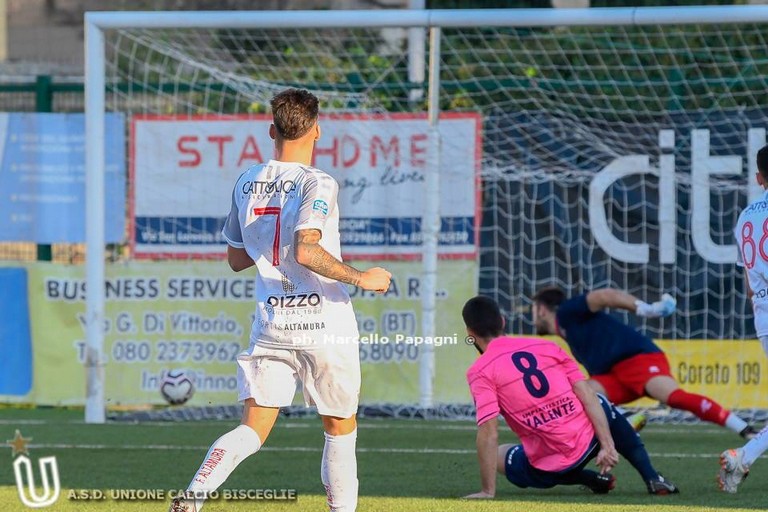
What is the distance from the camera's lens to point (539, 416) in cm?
710

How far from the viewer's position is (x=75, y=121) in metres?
12.7

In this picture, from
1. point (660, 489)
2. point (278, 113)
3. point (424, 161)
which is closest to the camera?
point (278, 113)

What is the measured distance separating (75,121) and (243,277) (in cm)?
206

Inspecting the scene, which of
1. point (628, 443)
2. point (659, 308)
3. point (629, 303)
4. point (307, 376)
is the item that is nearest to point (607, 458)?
point (628, 443)

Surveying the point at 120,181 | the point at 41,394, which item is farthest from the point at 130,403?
the point at 120,181

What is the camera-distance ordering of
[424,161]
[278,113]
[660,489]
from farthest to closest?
[424,161] < [660,489] < [278,113]

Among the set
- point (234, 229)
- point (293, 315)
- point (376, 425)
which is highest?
point (234, 229)

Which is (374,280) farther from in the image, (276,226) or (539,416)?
(539,416)

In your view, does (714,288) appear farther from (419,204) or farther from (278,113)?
(278,113)

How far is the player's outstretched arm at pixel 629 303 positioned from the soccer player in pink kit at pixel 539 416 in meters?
1.83

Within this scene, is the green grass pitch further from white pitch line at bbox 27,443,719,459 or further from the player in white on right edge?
the player in white on right edge

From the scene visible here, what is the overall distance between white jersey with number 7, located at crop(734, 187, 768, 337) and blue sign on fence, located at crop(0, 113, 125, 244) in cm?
682

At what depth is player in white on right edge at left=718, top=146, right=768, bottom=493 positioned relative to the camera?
687 centimetres

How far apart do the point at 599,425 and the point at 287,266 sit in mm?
2330
